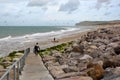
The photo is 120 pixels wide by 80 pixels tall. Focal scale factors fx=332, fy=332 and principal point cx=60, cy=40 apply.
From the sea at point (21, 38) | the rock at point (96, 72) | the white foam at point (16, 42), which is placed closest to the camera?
the rock at point (96, 72)

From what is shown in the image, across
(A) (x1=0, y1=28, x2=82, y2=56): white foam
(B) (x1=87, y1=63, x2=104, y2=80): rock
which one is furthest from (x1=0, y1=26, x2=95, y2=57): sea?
(B) (x1=87, y1=63, x2=104, y2=80): rock

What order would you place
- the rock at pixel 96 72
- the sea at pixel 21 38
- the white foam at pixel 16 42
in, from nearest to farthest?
the rock at pixel 96 72 < the white foam at pixel 16 42 < the sea at pixel 21 38

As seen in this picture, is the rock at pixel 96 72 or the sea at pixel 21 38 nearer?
the rock at pixel 96 72

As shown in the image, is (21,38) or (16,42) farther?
(21,38)

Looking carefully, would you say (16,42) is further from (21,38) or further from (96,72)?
(96,72)

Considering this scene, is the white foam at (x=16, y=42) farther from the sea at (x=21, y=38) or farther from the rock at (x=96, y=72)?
the rock at (x=96, y=72)

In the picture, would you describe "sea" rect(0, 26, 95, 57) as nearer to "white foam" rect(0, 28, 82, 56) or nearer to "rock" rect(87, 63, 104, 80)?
"white foam" rect(0, 28, 82, 56)

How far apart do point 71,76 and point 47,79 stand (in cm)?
169

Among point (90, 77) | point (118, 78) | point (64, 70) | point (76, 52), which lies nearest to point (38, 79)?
point (64, 70)

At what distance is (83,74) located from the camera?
39.3ft

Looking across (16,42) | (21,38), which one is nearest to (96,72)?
(16,42)

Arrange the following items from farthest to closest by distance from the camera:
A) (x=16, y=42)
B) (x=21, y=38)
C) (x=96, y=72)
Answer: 1. (x=21, y=38)
2. (x=16, y=42)
3. (x=96, y=72)

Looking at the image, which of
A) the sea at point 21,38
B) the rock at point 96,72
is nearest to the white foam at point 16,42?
the sea at point 21,38

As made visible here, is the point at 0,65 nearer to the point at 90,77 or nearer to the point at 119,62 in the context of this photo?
the point at 90,77
